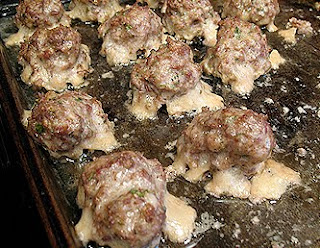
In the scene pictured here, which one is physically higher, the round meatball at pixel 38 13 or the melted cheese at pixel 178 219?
the round meatball at pixel 38 13

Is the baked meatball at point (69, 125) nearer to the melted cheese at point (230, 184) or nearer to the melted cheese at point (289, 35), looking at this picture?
the melted cheese at point (230, 184)

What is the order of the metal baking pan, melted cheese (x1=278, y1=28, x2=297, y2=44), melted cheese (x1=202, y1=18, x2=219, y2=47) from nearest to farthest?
the metal baking pan → melted cheese (x1=202, y1=18, x2=219, y2=47) → melted cheese (x1=278, y1=28, x2=297, y2=44)

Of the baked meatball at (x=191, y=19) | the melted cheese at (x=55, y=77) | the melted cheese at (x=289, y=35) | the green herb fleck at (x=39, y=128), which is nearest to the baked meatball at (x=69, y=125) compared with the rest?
the green herb fleck at (x=39, y=128)

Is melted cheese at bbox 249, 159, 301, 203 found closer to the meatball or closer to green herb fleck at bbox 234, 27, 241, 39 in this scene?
green herb fleck at bbox 234, 27, 241, 39

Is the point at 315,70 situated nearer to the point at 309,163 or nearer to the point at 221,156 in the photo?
the point at 309,163

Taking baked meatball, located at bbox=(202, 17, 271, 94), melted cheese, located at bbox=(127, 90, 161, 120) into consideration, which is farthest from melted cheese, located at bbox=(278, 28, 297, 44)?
melted cheese, located at bbox=(127, 90, 161, 120)
